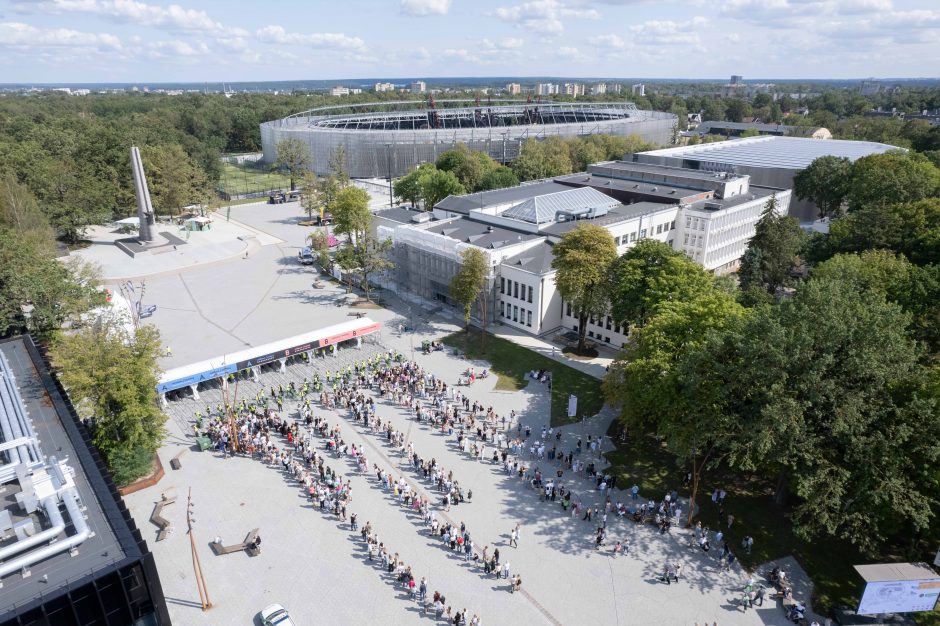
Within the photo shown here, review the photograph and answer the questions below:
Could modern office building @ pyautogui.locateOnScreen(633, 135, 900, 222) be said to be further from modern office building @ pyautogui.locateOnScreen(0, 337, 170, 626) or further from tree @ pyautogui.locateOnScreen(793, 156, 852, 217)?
modern office building @ pyautogui.locateOnScreen(0, 337, 170, 626)

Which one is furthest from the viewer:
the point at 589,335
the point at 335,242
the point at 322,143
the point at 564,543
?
the point at 322,143

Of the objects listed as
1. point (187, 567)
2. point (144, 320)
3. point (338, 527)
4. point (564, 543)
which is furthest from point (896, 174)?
point (144, 320)

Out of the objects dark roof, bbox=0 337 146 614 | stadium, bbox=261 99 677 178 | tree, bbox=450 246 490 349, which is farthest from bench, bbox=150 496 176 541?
stadium, bbox=261 99 677 178

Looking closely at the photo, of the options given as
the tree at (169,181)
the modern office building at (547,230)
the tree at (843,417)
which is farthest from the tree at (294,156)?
the tree at (843,417)

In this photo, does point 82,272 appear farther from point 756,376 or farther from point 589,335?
point 756,376

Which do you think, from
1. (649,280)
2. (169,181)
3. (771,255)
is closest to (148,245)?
(169,181)
